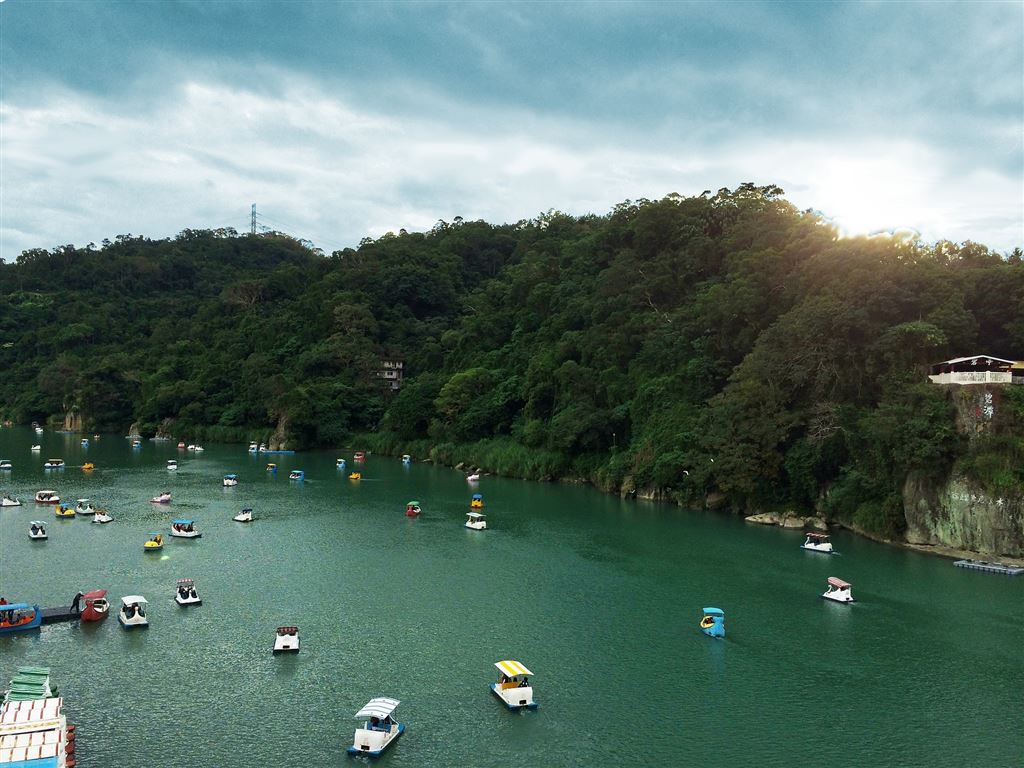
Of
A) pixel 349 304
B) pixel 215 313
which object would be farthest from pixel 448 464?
pixel 215 313

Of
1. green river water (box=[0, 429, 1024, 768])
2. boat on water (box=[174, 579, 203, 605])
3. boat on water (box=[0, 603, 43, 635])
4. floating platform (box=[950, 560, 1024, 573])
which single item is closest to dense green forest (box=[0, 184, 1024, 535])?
floating platform (box=[950, 560, 1024, 573])

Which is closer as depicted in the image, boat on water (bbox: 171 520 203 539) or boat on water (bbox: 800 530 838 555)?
boat on water (bbox: 800 530 838 555)

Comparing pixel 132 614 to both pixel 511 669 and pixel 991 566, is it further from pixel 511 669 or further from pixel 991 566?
pixel 991 566

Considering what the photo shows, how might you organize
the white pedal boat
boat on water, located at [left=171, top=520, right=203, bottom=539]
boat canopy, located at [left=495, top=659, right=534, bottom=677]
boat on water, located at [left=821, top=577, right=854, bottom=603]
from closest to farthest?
1. boat canopy, located at [left=495, top=659, right=534, bottom=677]
2. boat on water, located at [left=821, top=577, right=854, bottom=603]
3. boat on water, located at [left=171, top=520, right=203, bottom=539]
4. the white pedal boat

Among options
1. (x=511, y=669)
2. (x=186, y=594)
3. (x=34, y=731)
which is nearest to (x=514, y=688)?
(x=511, y=669)

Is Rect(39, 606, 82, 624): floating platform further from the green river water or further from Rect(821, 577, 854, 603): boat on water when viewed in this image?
Rect(821, 577, 854, 603): boat on water

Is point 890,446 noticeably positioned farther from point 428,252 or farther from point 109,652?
point 428,252
